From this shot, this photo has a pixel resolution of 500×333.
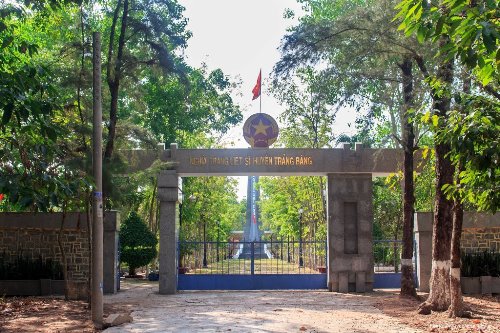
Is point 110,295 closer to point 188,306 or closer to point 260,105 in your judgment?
point 188,306

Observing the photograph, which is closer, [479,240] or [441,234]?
[441,234]

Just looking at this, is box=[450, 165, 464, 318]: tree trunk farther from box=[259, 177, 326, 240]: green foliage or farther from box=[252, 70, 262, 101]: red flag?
box=[259, 177, 326, 240]: green foliage

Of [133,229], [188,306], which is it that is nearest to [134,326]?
[188,306]

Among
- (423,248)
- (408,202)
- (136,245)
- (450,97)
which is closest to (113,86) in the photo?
(408,202)

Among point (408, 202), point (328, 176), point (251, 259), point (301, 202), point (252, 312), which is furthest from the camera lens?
point (301, 202)

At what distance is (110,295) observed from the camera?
715 inches

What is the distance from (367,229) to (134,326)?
31.3 feet

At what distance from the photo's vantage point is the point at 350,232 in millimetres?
19469

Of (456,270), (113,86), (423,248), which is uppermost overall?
(113,86)

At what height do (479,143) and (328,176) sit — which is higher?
(328,176)

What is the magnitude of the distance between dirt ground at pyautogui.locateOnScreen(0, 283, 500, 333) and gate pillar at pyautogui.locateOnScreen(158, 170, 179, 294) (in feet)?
3.66

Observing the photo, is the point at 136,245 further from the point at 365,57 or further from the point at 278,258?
the point at 365,57

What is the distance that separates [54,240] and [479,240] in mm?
12976

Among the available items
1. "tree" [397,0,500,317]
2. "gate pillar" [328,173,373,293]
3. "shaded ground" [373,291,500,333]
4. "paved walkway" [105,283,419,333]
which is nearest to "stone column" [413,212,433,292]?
"gate pillar" [328,173,373,293]
